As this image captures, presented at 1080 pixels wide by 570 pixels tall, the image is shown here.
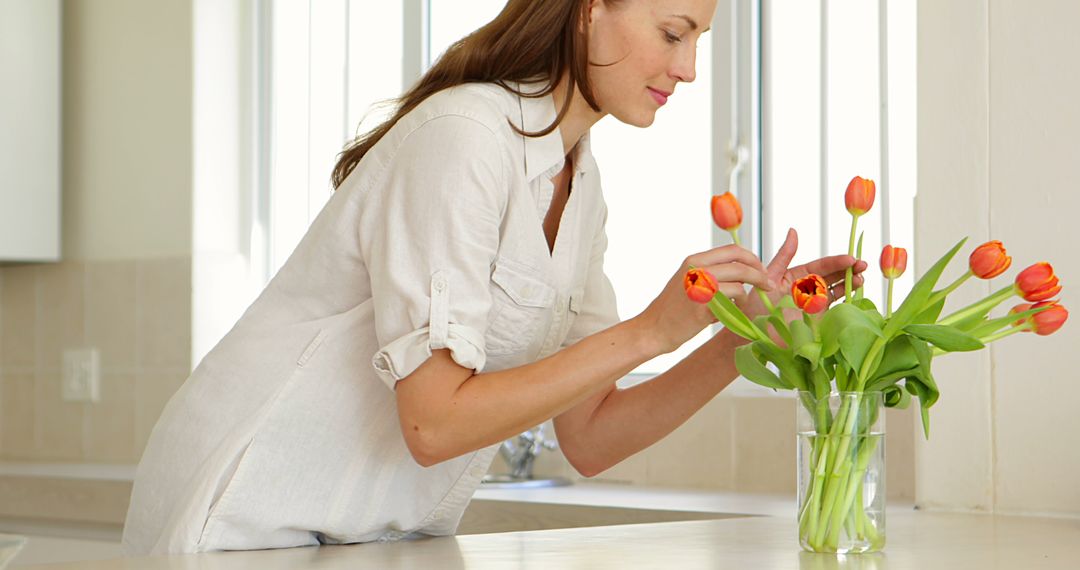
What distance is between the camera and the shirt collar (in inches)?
51.3

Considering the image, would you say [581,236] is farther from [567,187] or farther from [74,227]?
[74,227]

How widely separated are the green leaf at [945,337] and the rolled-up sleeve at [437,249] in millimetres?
376

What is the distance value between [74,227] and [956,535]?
240cm

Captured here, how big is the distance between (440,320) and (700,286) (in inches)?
10.0

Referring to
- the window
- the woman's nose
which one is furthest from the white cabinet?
the woman's nose

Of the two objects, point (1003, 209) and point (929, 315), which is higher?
point (1003, 209)

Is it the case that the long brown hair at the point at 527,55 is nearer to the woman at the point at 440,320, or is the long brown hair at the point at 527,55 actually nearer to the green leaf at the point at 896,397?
the woman at the point at 440,320

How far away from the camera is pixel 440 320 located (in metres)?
1.14

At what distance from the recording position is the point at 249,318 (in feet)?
4.37

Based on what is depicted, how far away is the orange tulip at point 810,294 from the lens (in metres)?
0.95

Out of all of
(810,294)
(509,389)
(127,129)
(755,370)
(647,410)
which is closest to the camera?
(810,294)

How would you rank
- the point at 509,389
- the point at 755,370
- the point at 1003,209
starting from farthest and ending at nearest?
1. the point at 1003,209
2. the point at 509,389
3. the point at 755,370

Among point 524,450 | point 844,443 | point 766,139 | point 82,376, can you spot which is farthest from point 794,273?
point 82,376

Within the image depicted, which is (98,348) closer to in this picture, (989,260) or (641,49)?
(641,49)
